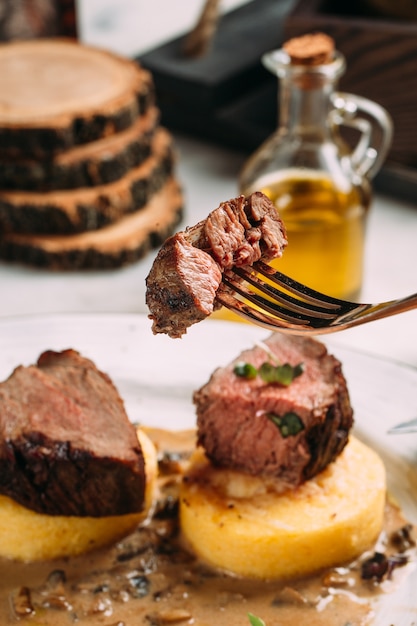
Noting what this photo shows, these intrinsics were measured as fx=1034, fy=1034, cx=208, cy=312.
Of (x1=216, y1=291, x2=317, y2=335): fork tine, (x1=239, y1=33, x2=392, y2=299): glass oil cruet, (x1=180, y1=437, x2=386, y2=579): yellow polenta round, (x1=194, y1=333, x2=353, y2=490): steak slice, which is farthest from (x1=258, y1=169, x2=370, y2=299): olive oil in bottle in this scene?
(x1=216, y1=291, x2=317, y2=335): fork tine

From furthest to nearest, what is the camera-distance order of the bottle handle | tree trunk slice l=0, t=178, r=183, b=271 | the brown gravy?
tree trunk slice l=0, t=178, r=183, b=271 < the bottle handle < the brown gravy

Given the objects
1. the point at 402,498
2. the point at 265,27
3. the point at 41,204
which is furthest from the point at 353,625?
the point at 265,27

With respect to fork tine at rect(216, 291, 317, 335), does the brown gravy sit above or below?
below

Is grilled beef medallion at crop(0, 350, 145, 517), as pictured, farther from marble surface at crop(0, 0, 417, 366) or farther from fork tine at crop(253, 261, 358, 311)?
marble surface at crop(0, 0, 417, 366)

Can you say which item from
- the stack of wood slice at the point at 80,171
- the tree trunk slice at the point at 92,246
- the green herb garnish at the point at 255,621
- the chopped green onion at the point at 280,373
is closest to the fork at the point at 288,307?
the chopped green onion at the point at 280,373

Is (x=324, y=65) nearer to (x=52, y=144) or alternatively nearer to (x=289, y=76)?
(x=289, y=76)

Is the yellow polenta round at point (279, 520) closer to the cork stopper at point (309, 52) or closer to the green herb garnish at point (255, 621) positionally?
the green herb garnish at point (255, 621)
